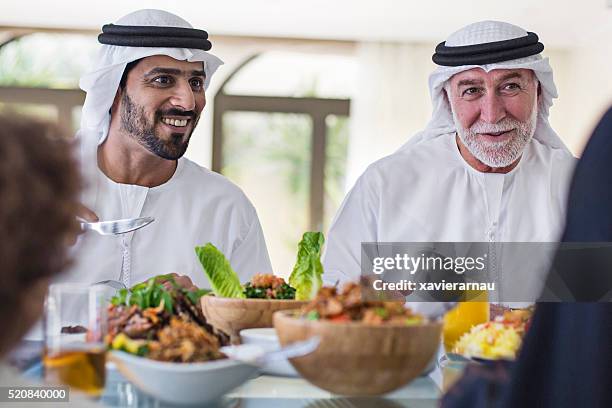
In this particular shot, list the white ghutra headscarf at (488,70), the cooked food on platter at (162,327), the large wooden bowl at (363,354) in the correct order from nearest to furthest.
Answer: the large wooden bowl at (363,354)
the cooked food on platter at (162,327)
the white ghutra headscarf at (488,70)

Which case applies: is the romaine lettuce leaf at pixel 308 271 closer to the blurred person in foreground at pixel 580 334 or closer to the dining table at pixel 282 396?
the dining table at pixel 282 396

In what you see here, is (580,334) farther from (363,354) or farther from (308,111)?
(308,111)

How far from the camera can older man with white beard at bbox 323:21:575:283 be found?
3342 mm

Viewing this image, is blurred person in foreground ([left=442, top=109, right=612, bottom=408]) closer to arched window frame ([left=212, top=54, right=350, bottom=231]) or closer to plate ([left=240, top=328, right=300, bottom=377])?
plate ([left=240, top=328, right=300, bottom=377])

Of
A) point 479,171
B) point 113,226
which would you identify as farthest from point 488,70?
point 113,226

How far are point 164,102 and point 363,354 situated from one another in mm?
2119

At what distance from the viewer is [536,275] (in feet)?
10.5

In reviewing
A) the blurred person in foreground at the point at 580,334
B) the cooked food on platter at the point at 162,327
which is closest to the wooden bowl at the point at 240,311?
the cooked food on platter at the point at 162,327

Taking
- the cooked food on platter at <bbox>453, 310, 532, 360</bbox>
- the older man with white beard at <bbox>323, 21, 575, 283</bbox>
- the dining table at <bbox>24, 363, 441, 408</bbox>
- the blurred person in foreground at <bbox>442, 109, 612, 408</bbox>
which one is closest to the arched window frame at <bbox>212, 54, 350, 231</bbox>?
the older man with white beard at <bbox>323, 21, 575, 283</bbox>

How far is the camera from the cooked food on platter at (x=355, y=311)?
58.2 inches

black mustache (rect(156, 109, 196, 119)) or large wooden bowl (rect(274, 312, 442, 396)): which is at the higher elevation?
black mustache (rect(156, 109, 196, 119))

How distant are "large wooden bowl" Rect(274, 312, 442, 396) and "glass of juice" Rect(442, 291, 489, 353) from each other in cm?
38

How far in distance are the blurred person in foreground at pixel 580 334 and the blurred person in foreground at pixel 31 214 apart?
26.8 inches

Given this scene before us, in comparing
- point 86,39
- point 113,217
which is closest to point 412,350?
point 113,217
